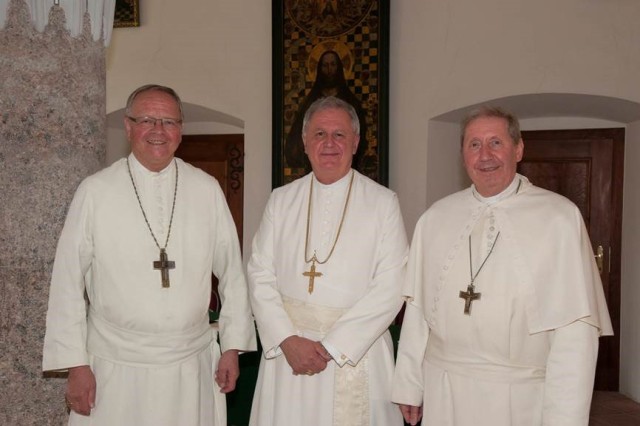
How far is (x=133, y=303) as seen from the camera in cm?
307

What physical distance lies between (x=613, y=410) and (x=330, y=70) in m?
3.85

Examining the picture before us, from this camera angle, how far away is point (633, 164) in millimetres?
6723

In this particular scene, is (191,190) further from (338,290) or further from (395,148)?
(395,148)

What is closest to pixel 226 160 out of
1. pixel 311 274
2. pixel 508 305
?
pixel 311 274

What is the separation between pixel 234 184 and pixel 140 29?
190cm

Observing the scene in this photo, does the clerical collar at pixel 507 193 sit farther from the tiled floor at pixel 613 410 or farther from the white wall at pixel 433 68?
the tiled floor at pixel 613 410

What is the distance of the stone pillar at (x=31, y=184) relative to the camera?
313cm

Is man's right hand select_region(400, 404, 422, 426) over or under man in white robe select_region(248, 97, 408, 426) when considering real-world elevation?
under

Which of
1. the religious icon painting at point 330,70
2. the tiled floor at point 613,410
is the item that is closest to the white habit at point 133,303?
the religious icon painting at point 330,70

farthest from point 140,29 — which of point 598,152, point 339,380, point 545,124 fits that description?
point 339,380

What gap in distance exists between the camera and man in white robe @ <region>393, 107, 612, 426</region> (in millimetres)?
2770

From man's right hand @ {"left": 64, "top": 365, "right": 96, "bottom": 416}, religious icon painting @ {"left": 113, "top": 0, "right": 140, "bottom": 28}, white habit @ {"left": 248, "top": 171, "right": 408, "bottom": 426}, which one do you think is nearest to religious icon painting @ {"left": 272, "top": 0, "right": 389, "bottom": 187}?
religious icon painting @ {"left": 113, "top": 0, "right": 140, "bottom": 28}

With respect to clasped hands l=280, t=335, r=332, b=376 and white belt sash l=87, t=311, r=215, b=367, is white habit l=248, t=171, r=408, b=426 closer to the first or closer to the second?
clasped hands l=280, t=335, r=332, b=376

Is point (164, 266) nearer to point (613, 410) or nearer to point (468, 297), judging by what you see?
point (468, 297)
